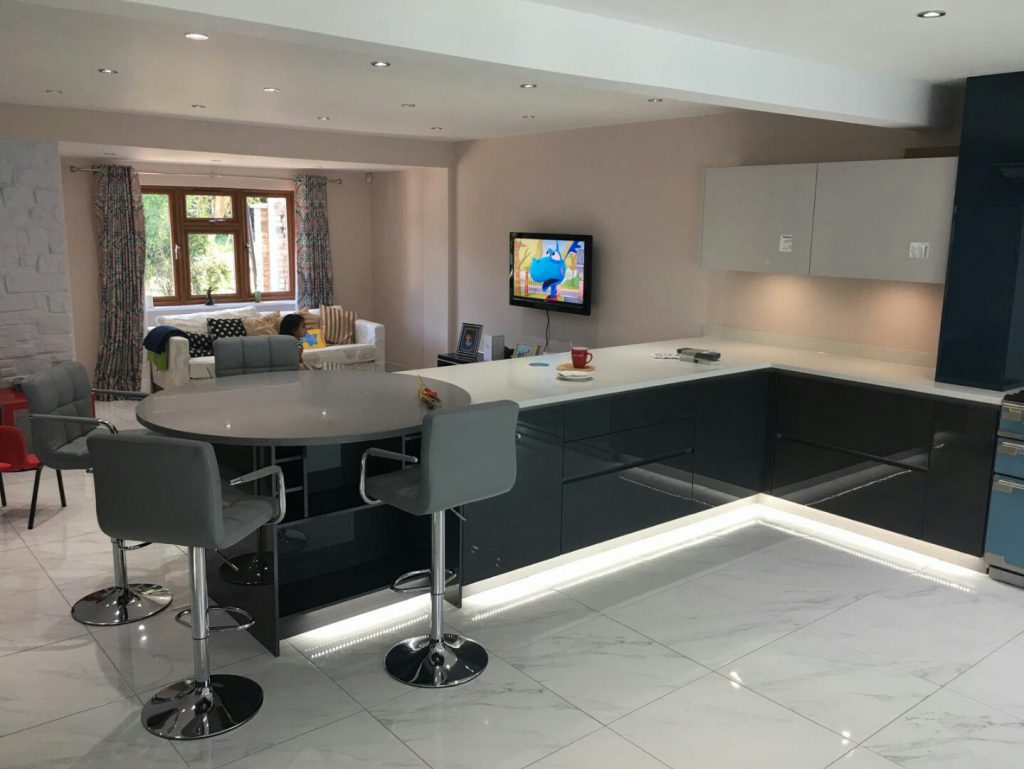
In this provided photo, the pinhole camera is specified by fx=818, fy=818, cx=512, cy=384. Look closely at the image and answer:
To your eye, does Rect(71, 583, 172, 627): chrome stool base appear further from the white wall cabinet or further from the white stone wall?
the white wall cabinet

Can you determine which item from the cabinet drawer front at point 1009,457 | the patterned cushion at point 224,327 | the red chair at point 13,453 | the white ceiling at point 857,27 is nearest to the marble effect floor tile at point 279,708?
the red chair at point 13,453

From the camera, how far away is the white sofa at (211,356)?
7793 millimetres

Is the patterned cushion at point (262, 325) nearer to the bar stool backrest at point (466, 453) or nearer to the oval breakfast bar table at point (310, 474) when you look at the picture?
the oval breakfast bar table at point (310, 474)

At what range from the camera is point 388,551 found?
3.77m

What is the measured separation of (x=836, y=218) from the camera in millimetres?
4609

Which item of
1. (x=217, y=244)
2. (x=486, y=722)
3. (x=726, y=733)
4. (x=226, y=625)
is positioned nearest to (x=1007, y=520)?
(x=726, y=733)

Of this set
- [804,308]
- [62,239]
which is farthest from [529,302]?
[62,239]

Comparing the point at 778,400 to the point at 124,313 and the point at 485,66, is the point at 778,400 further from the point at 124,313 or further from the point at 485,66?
the point at 124,313

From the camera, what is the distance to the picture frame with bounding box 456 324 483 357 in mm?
7719

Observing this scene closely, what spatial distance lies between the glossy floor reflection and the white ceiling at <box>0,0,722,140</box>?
228 centimetres

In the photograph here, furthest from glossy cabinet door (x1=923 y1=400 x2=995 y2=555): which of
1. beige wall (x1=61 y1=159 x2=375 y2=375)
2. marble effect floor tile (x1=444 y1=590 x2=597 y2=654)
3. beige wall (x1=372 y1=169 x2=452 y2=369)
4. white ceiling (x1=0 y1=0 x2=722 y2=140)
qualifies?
beige wall (x1=61 y1=159 x2=375 y2=375)

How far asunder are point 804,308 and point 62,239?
5345mm

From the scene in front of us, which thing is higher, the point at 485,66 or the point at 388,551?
the point at 485,66

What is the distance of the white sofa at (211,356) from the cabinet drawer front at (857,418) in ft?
16.6
